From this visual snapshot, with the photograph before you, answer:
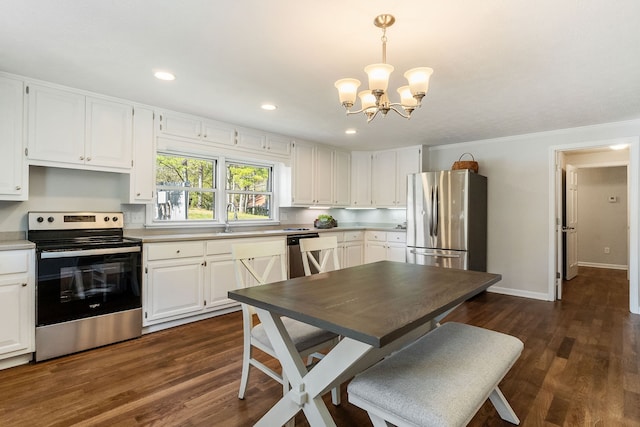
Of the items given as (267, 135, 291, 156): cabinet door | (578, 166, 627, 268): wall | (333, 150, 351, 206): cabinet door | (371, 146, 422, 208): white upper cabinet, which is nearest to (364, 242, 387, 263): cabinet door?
(371, 146, 422, 208): white upper cabinet

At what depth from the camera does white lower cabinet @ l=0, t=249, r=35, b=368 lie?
2379 millimetres

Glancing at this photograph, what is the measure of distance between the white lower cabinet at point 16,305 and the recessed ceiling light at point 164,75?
1.60 meters

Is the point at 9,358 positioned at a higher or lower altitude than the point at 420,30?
lower

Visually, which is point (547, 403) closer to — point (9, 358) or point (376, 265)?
point (376, 265)

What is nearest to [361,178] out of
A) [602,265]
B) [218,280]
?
[218,280]

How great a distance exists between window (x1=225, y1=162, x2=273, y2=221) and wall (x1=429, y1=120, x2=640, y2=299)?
3.02 metres

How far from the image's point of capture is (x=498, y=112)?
Result: 3496 mm

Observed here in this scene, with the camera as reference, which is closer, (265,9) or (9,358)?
(265,9)

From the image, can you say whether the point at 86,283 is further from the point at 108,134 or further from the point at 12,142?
the point at 108,134

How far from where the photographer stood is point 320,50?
2211mm

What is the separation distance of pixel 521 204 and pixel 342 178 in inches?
102

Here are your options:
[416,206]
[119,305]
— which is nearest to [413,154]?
[416,206]

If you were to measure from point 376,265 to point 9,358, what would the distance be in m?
2.74

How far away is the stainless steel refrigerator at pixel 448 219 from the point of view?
14.0 ft
